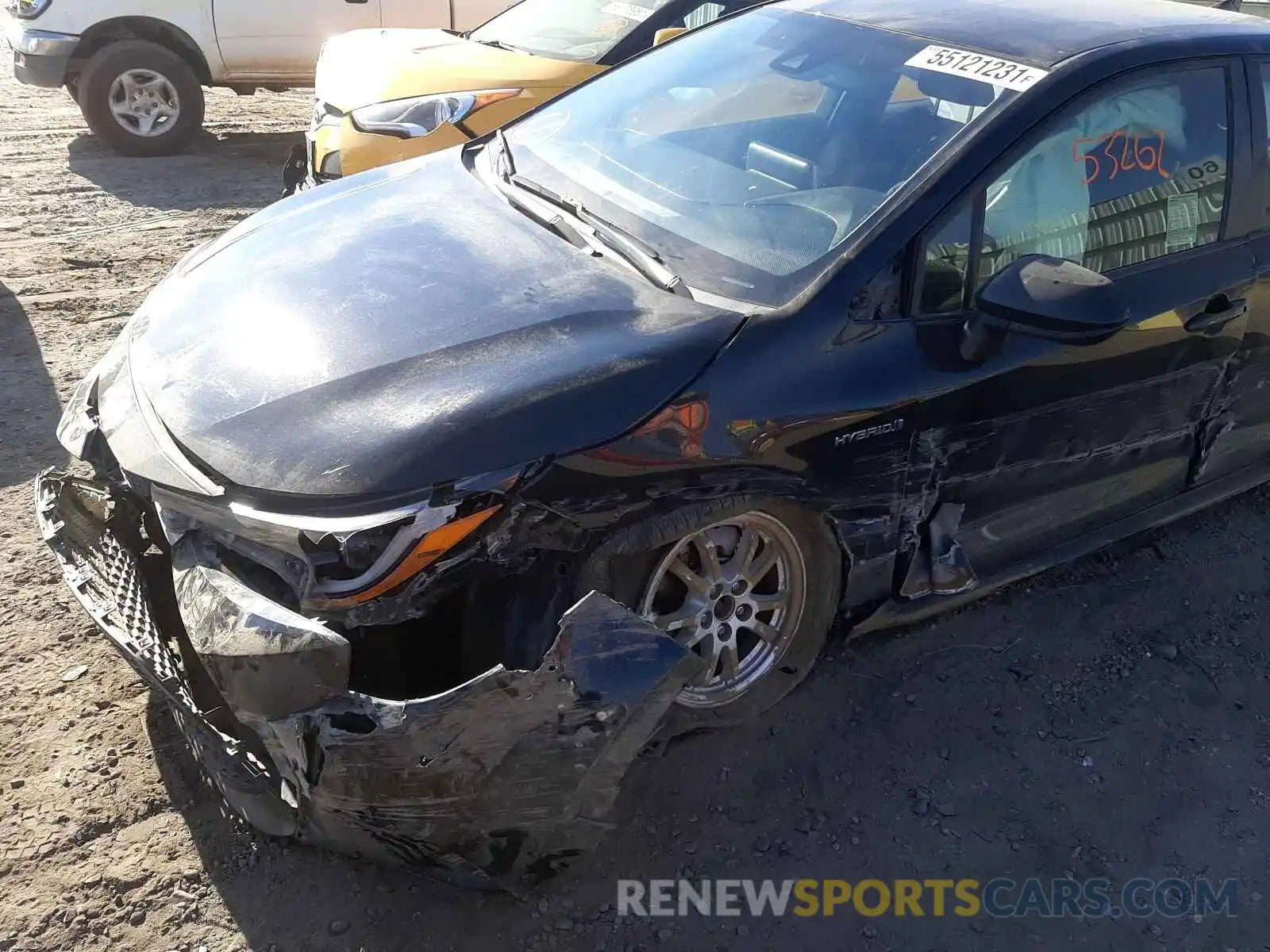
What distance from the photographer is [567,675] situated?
193 cm

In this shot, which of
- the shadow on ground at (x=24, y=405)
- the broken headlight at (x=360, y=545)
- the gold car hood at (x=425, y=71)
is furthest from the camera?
the gold car hood at (x=425, y=71)

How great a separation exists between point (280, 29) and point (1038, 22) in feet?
22.0

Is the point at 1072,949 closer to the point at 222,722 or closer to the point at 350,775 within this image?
the point at 350,775

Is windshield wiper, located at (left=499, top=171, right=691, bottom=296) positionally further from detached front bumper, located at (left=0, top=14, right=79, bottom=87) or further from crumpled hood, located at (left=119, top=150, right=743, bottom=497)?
detached front bumper, located at (left=0, top=14, right=79, bottom=87)

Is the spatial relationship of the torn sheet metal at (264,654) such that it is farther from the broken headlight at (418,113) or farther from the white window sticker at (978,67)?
the broken headlight at (418,113)

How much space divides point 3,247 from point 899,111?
5.30m

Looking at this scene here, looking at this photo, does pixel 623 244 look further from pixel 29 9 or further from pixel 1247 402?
pixel 29 9

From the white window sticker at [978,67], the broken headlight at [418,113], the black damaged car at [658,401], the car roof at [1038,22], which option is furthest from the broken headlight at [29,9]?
the white window sticker at [978,67]

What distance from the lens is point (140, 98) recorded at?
7859 mm

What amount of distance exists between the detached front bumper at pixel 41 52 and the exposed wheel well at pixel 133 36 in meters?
0.06

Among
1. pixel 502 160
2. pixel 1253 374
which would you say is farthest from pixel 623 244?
pixel 1253 374

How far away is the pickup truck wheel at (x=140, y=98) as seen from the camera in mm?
7648

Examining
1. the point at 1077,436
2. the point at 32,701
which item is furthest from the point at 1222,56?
the point at 32,701

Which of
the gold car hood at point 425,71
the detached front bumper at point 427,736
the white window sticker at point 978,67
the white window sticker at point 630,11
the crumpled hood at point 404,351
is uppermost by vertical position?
the white window sticker at point 630,11
